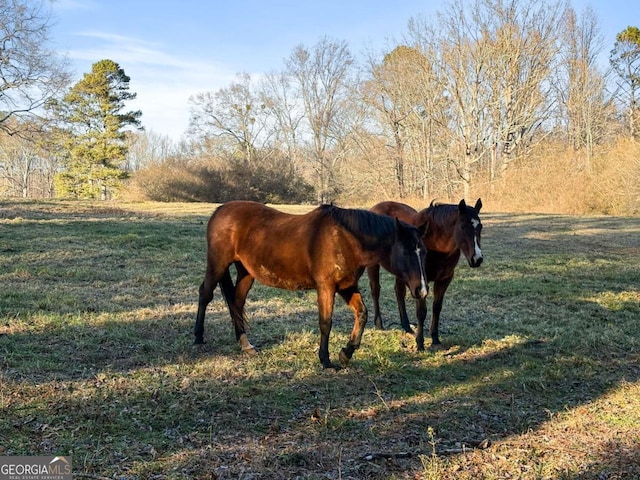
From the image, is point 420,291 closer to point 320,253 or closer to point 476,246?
point 320,253

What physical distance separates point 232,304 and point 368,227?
1.95m

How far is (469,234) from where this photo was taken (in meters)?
5.95

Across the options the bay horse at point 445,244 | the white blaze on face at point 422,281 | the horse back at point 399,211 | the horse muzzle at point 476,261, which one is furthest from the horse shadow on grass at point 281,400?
the horse back at point 399,211

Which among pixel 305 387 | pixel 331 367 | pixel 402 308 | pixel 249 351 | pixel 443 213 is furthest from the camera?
pixel 402 308

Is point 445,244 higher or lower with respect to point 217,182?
lower

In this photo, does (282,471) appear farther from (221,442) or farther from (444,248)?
(444,248)

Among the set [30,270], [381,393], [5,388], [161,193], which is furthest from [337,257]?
[161,193]

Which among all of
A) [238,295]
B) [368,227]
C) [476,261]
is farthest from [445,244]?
[238,295]

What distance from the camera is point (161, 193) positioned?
34594 mm

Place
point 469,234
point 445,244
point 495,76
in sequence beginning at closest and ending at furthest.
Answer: point 469,234, point 445,244, point 495,76

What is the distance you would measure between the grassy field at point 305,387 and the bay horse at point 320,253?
1.70 ft

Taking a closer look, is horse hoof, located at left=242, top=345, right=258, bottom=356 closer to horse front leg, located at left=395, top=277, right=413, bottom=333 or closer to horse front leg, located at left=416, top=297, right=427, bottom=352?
horse front leg, located at left=416, top=297, right=427, bottom=352

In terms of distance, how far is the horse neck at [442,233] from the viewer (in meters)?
6.17

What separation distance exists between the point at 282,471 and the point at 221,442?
0.58 m
